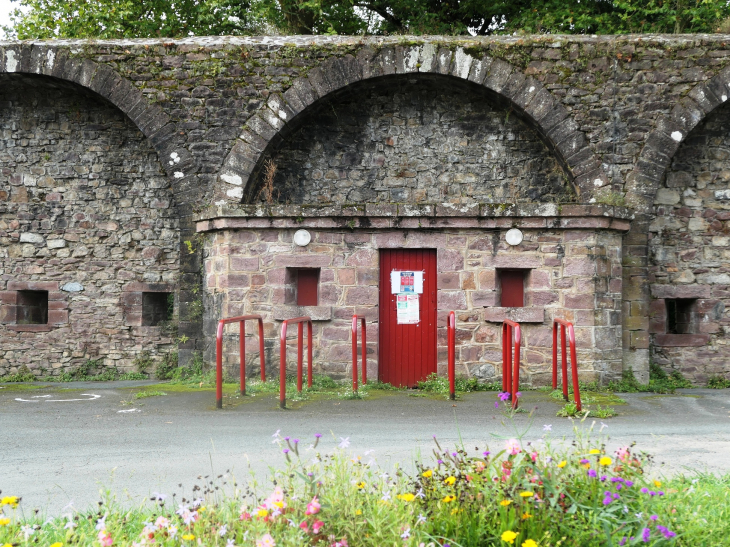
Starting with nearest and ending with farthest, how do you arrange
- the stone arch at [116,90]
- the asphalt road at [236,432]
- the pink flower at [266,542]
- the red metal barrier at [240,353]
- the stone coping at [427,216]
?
the pink flower at [266,542] → the asphalt road at [236,432] → the red metal barrier at [240,353] → the stone coping at [427,216] → the stone arch at [116,90]

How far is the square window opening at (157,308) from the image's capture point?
Result: 35.9ft

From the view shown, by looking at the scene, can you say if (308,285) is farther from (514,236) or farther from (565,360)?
(565,360)

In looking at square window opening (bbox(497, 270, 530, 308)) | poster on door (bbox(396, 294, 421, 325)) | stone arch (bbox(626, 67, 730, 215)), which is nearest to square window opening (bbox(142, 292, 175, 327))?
poster on door (bbox(396, 294, 421, 325))

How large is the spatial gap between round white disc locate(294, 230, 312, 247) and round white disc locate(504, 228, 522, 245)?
236 centimetres

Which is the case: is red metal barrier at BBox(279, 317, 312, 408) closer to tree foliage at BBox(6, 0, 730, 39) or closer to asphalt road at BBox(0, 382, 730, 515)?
asphalt road at BBox(0, 382, 730, 515)

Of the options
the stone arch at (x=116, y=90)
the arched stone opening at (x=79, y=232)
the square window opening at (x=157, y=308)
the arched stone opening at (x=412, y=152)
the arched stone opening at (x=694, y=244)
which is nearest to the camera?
the stone arch at (x=116, y=90)

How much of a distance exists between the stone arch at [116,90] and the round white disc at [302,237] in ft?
8.19

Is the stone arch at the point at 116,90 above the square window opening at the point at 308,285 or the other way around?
above

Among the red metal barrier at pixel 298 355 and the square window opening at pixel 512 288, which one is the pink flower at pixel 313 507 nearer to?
the red metal barrier at pixel 298 355

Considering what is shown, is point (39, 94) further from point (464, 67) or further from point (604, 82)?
point (604, 82)

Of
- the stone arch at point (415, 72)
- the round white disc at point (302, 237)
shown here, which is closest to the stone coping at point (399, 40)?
the stone arch at point (415, 72)

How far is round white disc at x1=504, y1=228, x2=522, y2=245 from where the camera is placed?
26.7 ft

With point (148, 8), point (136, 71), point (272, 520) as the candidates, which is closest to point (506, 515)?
point (272, 520)

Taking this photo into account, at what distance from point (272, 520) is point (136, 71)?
28.5 feet
